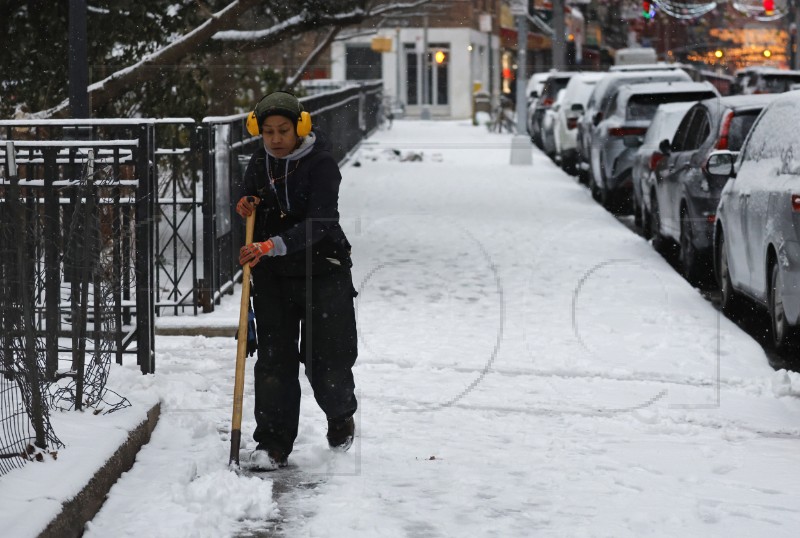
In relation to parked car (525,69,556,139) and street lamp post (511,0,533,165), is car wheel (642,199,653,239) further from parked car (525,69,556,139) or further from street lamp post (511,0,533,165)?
parked car (525,69,556,139)

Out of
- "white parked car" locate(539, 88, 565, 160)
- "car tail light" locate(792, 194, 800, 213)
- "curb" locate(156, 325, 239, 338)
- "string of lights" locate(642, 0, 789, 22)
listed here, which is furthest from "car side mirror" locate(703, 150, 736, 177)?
"string of lights" locate(642, 0, 789, 22)

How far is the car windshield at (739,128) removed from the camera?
46.1ft

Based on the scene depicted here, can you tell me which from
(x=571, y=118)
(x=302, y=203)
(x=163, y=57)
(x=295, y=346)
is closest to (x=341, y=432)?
(x=295, y=346)

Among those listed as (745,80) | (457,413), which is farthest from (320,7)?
(745,80)

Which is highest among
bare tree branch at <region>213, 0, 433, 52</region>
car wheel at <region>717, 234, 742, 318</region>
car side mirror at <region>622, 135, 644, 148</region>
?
bare tree branch at <region>213, 0, 433, 52</region>

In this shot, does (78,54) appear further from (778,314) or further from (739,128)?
(739,128)

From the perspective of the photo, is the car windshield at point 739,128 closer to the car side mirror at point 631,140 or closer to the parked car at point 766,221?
the parked car at point 766,221

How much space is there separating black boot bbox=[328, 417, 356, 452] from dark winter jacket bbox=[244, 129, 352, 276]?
72cm

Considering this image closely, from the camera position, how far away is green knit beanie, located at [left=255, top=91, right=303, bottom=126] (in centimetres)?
670

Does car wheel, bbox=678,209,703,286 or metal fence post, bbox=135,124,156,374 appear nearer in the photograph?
metal fence post, bbox=135,124,156,374

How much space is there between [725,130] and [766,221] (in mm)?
3700

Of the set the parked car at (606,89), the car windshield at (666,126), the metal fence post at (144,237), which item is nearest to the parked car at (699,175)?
the car windshield at (666,126)

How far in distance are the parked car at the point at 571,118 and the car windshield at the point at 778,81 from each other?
18.4 ft

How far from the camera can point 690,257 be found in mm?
14242
